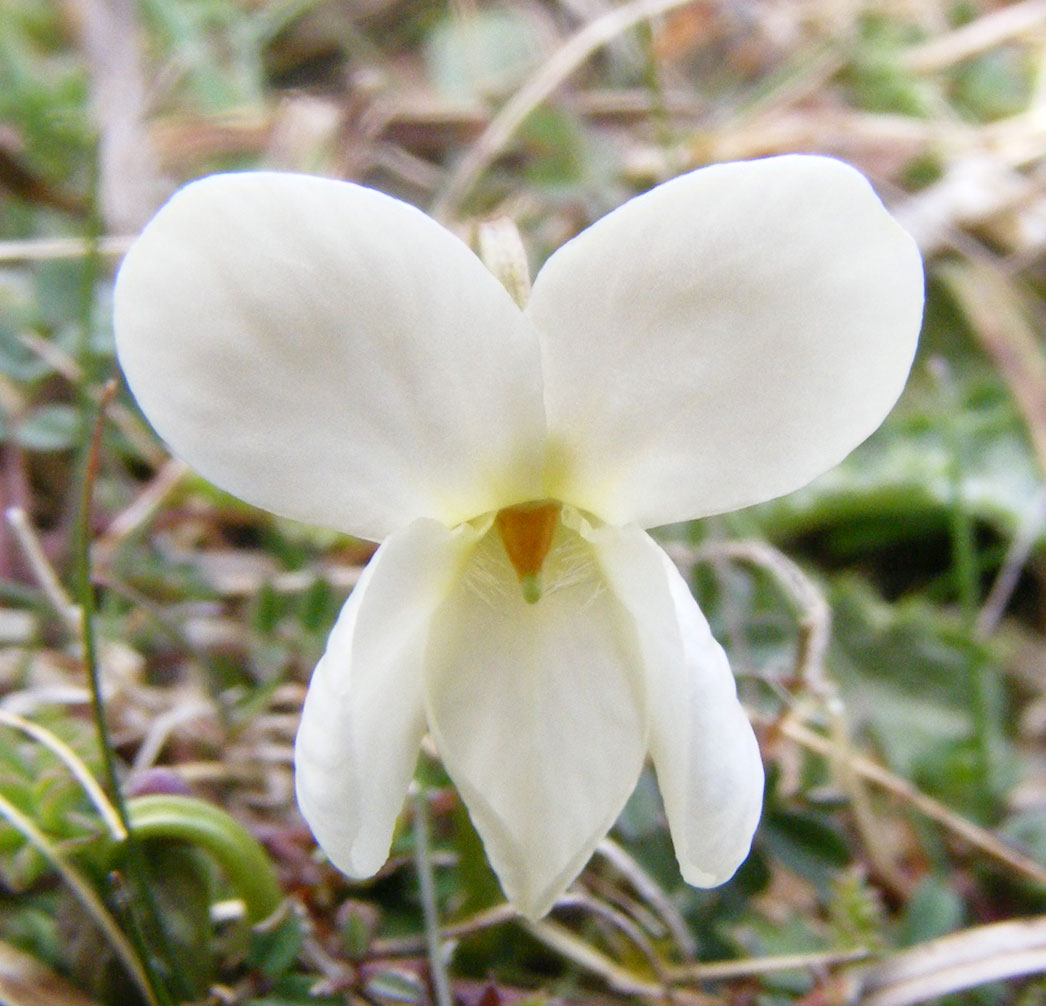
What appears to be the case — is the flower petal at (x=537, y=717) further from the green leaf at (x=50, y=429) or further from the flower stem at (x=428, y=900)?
the green leaf at (x=50, y=429)

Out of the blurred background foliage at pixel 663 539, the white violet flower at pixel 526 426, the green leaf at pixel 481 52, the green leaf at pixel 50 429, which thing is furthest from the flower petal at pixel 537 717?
the green leaf at pixel 481 52

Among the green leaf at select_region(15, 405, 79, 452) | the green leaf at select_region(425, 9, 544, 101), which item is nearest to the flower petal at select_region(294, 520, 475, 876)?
the green leaf at select_region(15, 405, 79, 452)

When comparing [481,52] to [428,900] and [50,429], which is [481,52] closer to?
[50,429]

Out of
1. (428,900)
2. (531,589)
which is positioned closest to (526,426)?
(531,589)

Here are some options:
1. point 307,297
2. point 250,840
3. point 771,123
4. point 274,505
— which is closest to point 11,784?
point 250,840

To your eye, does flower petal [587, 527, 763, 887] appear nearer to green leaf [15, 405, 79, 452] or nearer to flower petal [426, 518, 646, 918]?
flower petal [426, 518, 646, 918]

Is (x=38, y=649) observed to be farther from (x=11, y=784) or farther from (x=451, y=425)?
(x=451, y=425)

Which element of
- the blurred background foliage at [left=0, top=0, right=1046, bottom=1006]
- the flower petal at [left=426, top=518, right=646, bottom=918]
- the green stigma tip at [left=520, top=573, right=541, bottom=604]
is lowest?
the blurred background foliage at [left=0, top=0, right=1046, bottom=1006]
